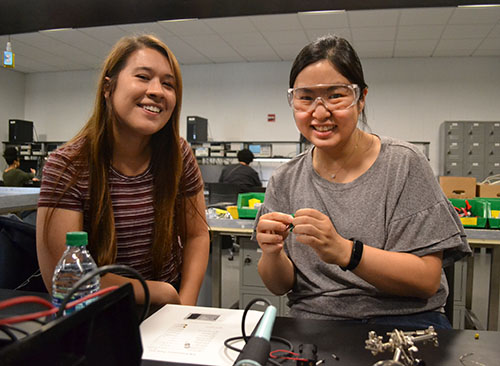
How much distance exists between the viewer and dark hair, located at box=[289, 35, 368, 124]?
1130 millimetres

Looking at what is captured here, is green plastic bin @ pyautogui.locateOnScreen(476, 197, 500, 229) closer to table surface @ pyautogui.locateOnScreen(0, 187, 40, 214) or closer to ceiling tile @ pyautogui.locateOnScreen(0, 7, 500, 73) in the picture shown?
table surface @ pyautogui.locateOnScreen(0, 187, 40, 214)

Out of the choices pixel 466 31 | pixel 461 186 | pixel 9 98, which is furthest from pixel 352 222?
pixel 9 98

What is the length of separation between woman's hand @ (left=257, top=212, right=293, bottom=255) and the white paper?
223 millimetres

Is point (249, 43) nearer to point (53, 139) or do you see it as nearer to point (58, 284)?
point (53, 139)

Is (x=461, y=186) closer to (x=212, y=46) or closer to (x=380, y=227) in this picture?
(x=380, y=227)

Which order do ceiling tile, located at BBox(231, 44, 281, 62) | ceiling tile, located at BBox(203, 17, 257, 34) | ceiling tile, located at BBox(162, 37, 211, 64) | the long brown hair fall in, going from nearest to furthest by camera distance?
the long brown hair → ceiling tile, located at BBox(203, 17, 257, 34) → ceiling tile, located at BBox(162, 37, 211, 64) → ceiling tile, located at BBox(231, 44, 281, 62)

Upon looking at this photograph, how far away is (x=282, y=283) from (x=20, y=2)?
3.93 ft

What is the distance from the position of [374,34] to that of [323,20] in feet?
3.23

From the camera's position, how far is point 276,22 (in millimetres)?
5418

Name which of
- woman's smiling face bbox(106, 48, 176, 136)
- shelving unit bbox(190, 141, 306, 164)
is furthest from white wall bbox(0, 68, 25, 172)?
woman's smiling face bbox(106, 48, 176, 136)

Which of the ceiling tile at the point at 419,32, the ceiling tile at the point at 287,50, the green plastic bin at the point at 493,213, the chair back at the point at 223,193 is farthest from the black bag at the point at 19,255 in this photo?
the ceiling tile at the point at 287,50

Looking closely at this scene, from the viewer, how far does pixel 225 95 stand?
7.86 meters

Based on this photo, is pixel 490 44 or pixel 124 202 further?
pixel 490 44

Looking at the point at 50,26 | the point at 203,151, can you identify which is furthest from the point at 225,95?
the point at 50,26
